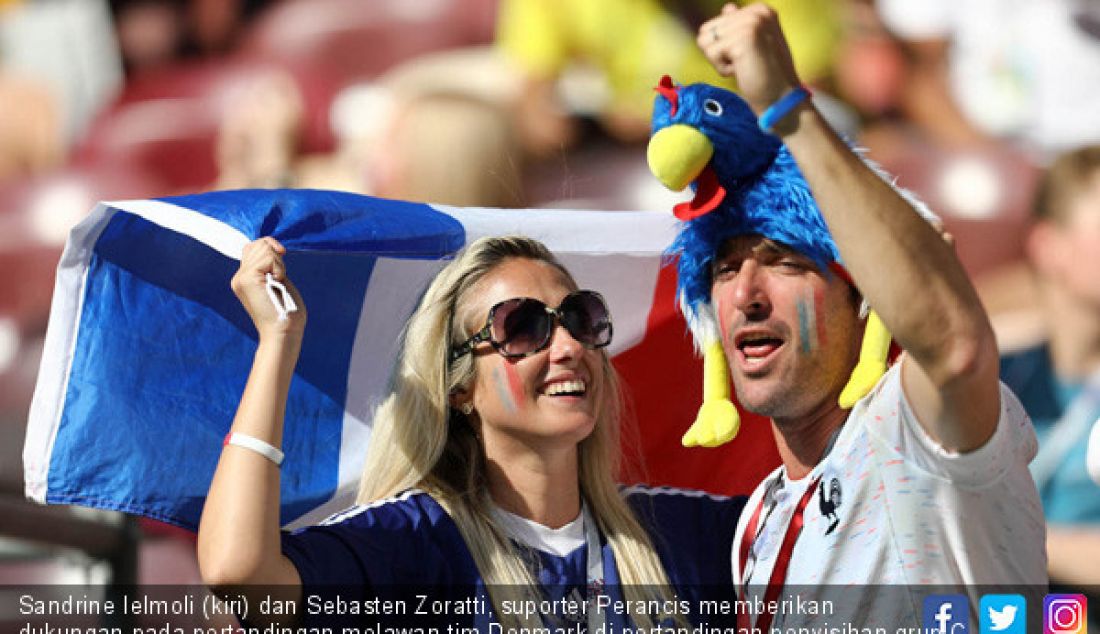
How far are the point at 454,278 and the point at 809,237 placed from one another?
74cm

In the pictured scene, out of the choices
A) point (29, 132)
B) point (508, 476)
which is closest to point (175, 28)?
point (29, 132)

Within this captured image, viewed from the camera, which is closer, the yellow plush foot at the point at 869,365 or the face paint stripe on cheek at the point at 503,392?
the yellow plush foot at the point at 869,365

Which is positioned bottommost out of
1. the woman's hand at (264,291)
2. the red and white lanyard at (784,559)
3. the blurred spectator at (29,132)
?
the red and white lanyard at (784,559)

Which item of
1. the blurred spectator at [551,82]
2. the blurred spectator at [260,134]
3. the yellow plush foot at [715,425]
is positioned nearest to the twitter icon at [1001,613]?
the yellow plush foot at [715,425]

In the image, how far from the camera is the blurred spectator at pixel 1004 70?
507 cm

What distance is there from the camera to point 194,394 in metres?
2.80

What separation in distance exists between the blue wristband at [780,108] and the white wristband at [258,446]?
883 mm

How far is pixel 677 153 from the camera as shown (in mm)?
2273

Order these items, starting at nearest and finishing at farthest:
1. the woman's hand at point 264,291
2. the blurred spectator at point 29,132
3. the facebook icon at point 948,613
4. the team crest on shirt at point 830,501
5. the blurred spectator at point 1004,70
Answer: the facebook icon at point 948,613, the team crest on shirt at point 830,501, the woman's hand at point 264,291, the blurred spectator at point 1004,70, the blurred spectator at point 29,132

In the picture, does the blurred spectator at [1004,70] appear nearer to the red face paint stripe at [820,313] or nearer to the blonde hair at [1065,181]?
the blonde hair at [1065,181]

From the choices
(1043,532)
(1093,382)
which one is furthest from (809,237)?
(1093,382)

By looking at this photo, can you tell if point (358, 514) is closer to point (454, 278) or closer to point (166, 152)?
point (454, 278)

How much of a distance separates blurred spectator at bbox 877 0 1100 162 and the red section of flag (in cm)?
220

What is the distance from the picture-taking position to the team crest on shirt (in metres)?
2.14
